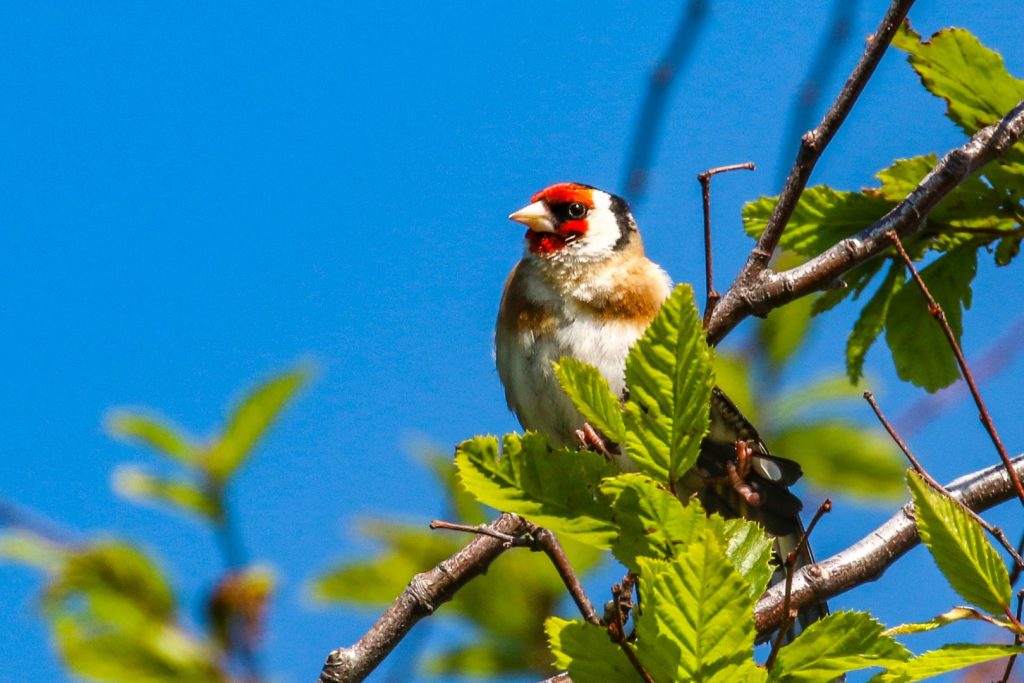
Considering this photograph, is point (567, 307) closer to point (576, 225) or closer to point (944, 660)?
point (576, 225)

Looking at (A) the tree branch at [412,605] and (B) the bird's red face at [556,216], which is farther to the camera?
(B) the bird's red face at [556,216]

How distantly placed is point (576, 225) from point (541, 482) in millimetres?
3234

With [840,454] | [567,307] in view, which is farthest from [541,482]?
[567,307]

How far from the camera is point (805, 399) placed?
410 centimetres

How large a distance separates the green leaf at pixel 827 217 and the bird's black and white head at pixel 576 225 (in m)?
1.74

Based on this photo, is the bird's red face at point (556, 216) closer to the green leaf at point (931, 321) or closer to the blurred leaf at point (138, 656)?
the green leaf at point (931, 321)

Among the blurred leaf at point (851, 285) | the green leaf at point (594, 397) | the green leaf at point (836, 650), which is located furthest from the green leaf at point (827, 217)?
the green leaf at point (836, 650)

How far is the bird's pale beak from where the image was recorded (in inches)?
210

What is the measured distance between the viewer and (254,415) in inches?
132

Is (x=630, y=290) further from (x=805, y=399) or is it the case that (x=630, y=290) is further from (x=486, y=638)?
(x=486, y=638)

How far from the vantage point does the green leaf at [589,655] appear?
2059 mm

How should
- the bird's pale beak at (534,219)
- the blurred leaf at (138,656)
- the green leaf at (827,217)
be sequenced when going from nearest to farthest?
the blurred leaf at (138,656), the green leaf at (827,217), the bird's pale beak at (534,219)

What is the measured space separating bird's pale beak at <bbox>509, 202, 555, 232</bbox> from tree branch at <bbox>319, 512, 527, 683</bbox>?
95.1 inches

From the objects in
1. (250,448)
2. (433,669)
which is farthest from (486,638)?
(250,448)
